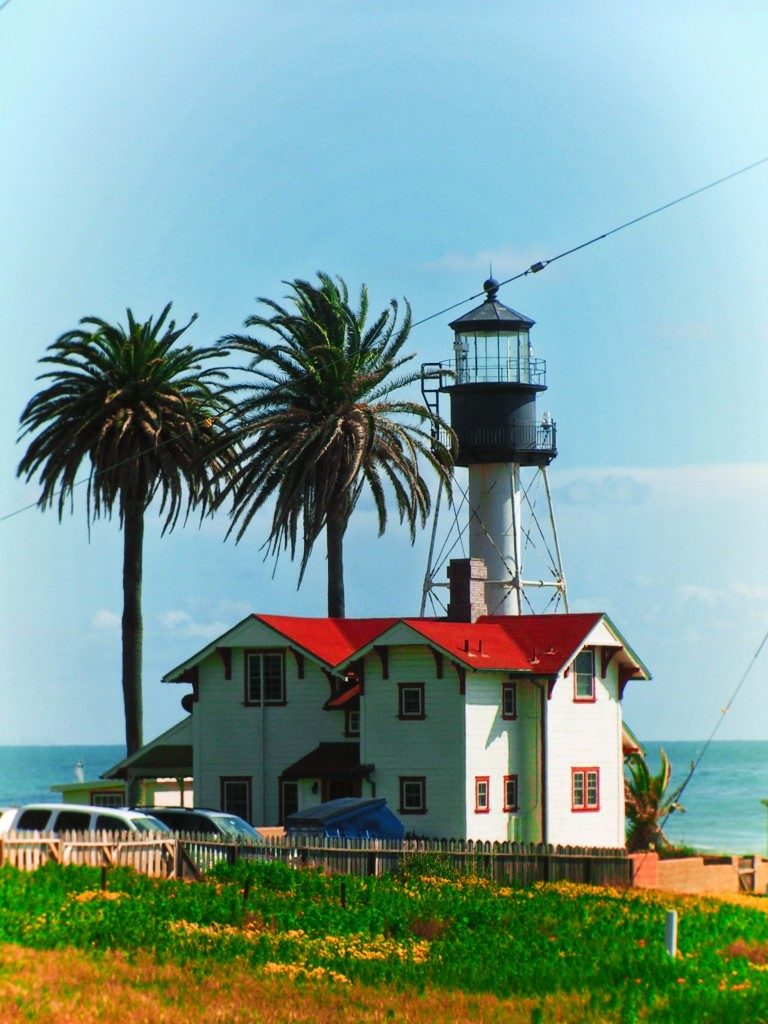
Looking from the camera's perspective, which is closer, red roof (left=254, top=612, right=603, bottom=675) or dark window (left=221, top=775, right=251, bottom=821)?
red roof (left=254, top=612, right=603, bottom=675)

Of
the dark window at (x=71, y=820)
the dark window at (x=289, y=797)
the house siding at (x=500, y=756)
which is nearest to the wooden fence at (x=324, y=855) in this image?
the dark window at (x=71, y=820)

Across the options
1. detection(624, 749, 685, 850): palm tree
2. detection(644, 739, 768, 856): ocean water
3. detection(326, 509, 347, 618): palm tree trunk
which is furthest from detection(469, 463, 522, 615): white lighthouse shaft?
detection(644, 739, 768, 856): ocean water

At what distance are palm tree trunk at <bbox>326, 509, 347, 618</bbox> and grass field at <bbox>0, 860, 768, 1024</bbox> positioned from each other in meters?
28.5

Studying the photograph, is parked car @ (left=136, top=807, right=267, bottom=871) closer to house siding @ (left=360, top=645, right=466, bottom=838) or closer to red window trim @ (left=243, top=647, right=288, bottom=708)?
house siding @ (left=360, top=645, right=466, bottom=838)

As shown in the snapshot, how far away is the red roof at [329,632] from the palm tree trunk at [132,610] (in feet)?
22.1

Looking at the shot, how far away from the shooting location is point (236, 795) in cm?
5612

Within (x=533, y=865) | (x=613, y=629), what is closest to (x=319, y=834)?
(x=533, y=865)

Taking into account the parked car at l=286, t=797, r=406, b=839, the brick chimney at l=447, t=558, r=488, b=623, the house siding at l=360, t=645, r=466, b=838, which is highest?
the brick chimney at l=447, t=558, r=488, b=623

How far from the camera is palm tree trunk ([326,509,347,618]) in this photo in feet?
212

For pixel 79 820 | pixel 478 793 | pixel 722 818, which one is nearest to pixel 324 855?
pixel 79 820

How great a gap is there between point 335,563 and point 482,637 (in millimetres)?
11155

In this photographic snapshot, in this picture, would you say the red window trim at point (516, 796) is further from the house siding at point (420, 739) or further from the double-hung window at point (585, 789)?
the double-hung window at point (585, 789)

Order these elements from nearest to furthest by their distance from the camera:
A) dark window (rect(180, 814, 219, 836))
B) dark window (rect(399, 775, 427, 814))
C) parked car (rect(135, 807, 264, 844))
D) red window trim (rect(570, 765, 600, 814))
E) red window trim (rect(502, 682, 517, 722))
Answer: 1. parked car (rect(135, 807, 264, 844))
2. dark window (rect(180, 814, 219, 836))
3. dark window (rect(399, 775, 427, 814))
4. red window trim (rect(502, 682, 517, 722))
5. red window trim (rect(570, 765, 600, 814))

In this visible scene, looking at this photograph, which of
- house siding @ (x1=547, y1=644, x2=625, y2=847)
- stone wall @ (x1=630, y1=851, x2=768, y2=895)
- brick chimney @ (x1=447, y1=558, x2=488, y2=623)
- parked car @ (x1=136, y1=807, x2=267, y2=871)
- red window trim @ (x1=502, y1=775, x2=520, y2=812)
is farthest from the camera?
brick chimney @ (x1=447, y1=558, x2=488, y2=623)
